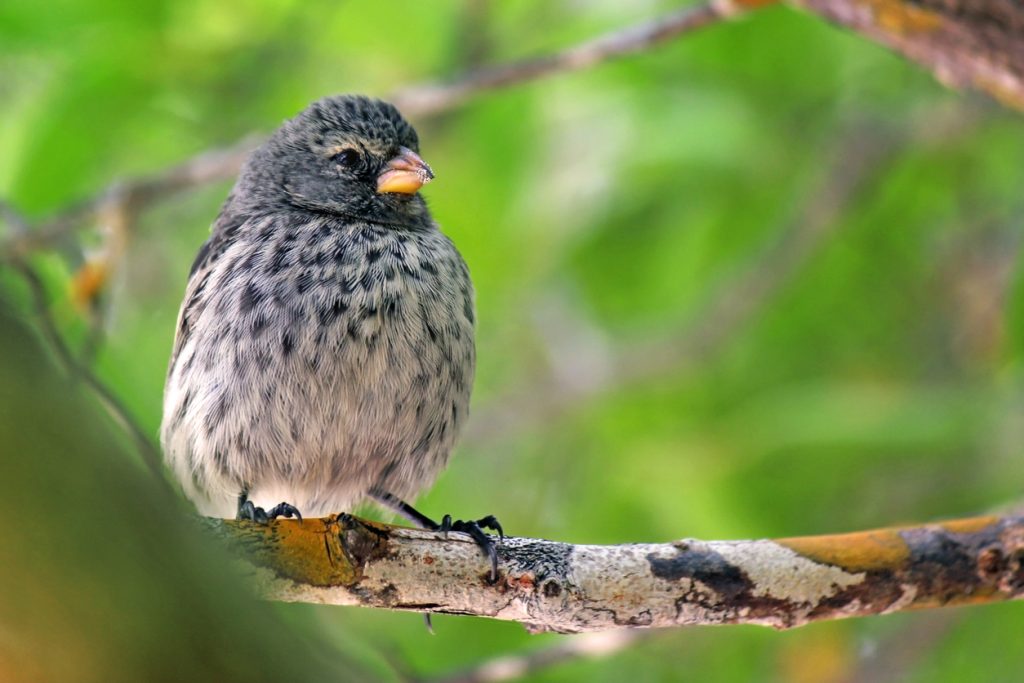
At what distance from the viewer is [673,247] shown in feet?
17.9

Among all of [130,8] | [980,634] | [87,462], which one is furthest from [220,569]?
[980,634]

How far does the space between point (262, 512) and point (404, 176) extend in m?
1.24

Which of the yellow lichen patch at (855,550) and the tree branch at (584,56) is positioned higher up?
the tree branch at (584,56)

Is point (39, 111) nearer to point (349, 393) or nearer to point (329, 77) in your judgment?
point (329, 77)

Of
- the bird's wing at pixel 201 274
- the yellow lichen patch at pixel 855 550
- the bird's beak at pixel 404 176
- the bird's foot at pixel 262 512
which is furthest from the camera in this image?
the bird's beak at pixel 404 176

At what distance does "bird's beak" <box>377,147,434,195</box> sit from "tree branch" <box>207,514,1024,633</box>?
1.55 meters

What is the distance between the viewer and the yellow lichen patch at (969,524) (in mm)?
2938

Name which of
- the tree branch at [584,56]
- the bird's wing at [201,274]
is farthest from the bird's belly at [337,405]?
the tree branch at [584,56]

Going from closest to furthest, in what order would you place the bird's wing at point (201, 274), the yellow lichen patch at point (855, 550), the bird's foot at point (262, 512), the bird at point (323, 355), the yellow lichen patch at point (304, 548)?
the yellow lichen patch at point (304, 548) → the yellow lichen patch at point (855, 550) → the bird's foot at point (262, 512) → the bird at point (323, 355) → the bird's wing at point (201, 274)

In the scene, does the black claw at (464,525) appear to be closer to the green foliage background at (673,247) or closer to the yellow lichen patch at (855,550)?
the green foliage background at (673,247)

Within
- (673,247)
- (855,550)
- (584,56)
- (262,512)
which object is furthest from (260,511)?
(673,247)

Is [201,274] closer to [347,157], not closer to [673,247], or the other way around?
[347,157]

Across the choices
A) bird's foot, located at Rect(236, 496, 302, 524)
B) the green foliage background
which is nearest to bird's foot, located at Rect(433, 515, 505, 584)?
bird's foot, located at Rect(236, 496, 302, 524)

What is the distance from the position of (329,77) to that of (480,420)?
6.62ft
